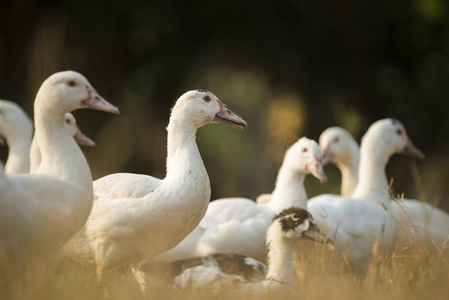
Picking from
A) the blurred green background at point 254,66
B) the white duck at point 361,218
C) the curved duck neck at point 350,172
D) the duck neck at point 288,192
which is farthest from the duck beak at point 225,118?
the blurred green background at point 254,66

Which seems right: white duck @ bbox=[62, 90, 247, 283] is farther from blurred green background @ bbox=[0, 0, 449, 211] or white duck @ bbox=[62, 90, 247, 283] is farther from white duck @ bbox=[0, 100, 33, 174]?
blurred green background @ bbox=[0, 0, 449, 211]

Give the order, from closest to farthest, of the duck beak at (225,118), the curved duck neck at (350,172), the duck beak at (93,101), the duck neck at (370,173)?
the duck beak at (93,101), the duck beak at (225,118), the duck neck at (370,173), the curved duck neck at (350,172)

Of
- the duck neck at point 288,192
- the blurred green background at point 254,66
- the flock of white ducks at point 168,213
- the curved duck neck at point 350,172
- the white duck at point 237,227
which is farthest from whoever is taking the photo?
the blurred green background at point 254,66

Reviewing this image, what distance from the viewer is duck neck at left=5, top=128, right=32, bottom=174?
656 cm

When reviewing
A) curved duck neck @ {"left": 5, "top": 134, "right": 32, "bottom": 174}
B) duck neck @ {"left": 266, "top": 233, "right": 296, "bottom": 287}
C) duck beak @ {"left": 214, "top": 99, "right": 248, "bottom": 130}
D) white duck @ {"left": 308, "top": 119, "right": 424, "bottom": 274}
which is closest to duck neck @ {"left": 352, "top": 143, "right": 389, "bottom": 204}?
white duck @ {"left": 308, "top": 119, "right": 424, "bottom": 274}

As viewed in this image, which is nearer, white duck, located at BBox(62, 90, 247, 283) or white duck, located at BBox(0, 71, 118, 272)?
white duck, located at BBox(0, 71, 118, 272)

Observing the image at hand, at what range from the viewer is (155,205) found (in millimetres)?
4641

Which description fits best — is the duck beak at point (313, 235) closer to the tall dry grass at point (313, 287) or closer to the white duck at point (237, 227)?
the tall dry grass at point (313, 287)

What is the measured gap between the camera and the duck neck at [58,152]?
4199 millimetres

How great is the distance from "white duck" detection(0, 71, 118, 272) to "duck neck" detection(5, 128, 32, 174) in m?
2.24

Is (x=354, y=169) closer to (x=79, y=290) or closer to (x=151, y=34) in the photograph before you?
(x=151, y=34)

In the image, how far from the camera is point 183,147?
16.1ft

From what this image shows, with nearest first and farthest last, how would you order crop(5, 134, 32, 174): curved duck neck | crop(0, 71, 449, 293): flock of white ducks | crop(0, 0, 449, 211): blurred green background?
crop(0, 71, 449, 293): flock of white ducks → crop(5, 134, 32, 174): curved duck neck → crop(0, 0, 449, 211): blurred green background

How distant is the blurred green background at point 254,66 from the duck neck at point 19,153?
2860 mm
